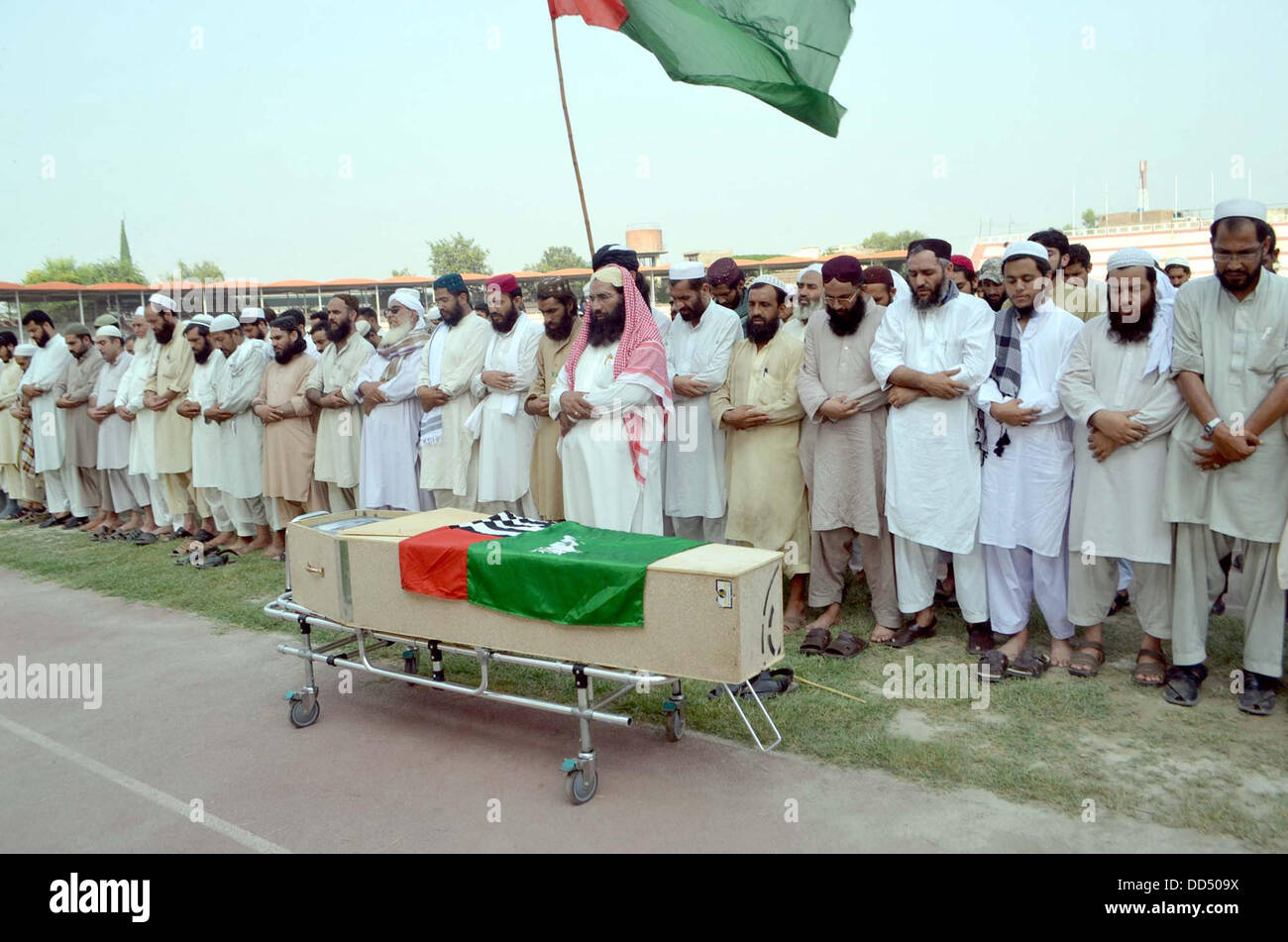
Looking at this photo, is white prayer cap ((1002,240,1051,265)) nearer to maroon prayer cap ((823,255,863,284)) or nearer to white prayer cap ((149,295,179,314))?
maroon prayer cap ((823,255,863,284))

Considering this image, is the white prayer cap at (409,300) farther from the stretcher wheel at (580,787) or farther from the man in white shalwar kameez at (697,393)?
the stretcher wheel at (580,787)

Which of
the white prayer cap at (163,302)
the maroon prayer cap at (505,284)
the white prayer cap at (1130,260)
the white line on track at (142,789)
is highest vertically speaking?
the white prayer cap at (163,302)

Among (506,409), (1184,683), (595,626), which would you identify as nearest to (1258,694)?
(1184,683)

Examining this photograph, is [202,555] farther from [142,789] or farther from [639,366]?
[639,366]

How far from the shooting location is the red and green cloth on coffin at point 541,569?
347cm

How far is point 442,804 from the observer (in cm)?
350

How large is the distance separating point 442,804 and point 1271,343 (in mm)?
3845

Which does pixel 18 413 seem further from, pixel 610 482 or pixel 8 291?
pixel 8 291

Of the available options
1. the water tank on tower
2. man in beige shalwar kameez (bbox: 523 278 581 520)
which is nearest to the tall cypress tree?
the water tank on tower

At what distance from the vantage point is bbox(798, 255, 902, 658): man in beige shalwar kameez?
16.8 ft

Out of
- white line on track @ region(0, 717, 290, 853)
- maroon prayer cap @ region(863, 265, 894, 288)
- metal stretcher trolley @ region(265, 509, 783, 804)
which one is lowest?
white line on track @ region(0, 717, 290, 853)

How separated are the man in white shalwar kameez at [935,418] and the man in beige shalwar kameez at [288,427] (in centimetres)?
491

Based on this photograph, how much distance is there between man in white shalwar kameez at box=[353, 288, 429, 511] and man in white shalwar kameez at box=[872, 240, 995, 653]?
3.71m

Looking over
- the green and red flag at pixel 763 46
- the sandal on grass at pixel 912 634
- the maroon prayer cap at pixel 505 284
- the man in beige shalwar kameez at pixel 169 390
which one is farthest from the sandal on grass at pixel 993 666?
the man in beige shalwar kameez at pixel 169 390
